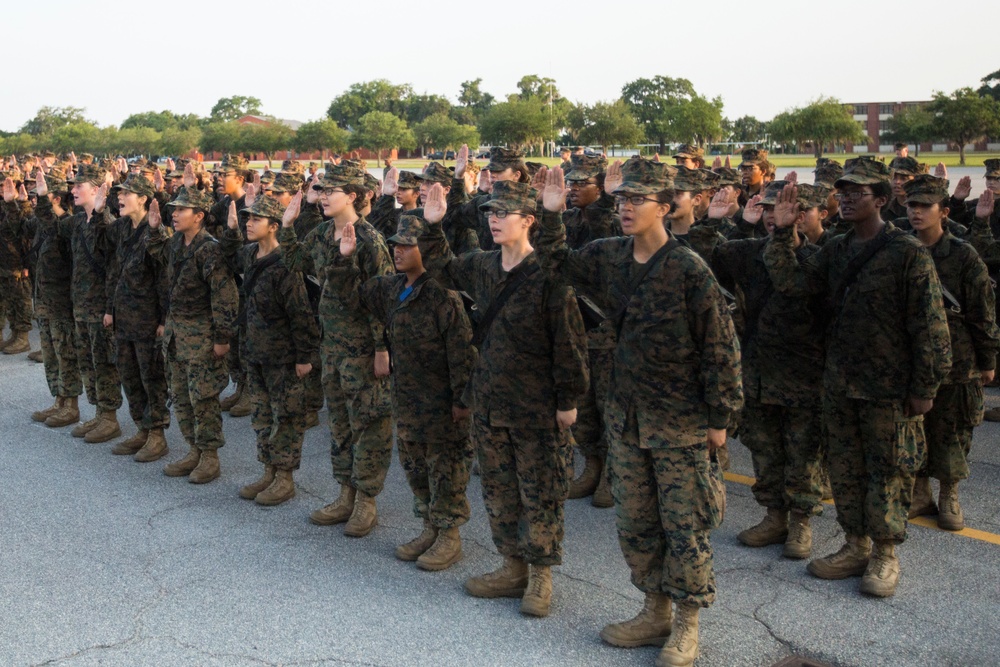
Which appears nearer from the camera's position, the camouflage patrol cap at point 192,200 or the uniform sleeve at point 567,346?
the uniform sleeve at point 567,346

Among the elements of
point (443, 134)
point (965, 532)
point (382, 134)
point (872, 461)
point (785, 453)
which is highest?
point (382, 134)

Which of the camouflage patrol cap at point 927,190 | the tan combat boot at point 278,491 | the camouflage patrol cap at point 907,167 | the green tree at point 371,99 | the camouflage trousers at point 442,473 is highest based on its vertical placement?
the green tree at point 371,99

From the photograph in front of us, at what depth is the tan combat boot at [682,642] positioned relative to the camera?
4500mm

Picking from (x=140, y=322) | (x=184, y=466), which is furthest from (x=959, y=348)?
(x=140, y=322)

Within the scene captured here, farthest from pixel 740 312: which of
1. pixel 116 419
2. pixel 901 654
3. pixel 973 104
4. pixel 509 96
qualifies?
pixel 509 96

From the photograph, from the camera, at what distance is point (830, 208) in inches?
315

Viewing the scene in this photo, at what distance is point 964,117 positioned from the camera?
50.8m

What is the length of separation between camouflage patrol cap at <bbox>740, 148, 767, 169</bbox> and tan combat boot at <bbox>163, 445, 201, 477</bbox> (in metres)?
5.77

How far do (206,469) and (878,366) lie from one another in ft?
15.8

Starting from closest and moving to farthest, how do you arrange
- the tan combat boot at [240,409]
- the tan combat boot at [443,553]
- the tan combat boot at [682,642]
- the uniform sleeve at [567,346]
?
the tan combat boot at [682,642] → the uniform sleeve at [567,346] → the tan combat boot at [443,553] → the tan combat boot at [240,409]

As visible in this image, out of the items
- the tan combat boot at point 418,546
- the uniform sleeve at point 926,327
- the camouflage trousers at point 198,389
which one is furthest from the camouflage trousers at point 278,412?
the uniform sleeve at point 926,327

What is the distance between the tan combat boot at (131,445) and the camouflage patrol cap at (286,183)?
231 centimetres

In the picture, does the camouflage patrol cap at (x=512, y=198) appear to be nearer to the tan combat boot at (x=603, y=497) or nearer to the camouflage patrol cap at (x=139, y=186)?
the tan combat boot at (x=603, y=497)

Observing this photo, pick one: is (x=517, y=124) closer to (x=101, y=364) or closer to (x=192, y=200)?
(x=101, y=364)
